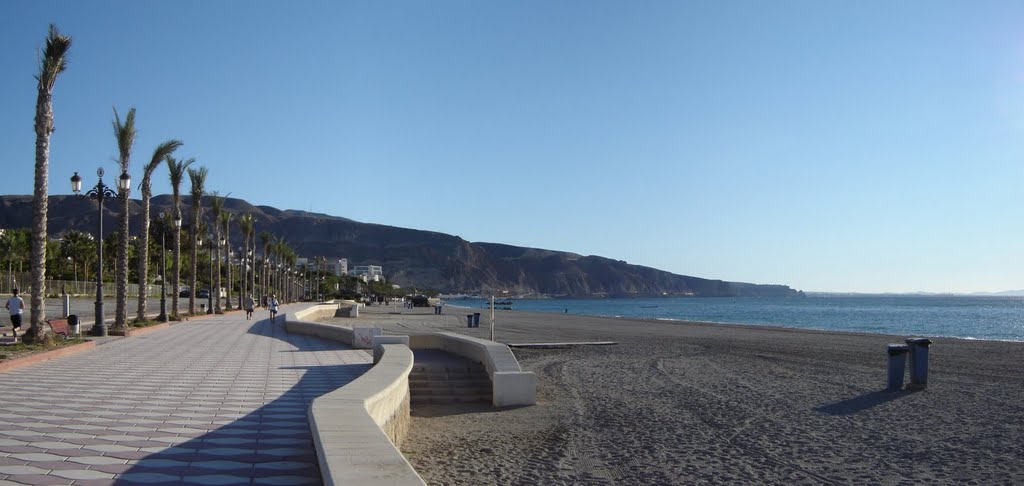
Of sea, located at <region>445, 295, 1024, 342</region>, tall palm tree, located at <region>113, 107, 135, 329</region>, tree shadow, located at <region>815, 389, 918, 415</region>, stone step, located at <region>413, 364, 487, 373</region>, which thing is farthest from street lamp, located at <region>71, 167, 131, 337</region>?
sea, located at <region>445, 295, 1024, 342</region>

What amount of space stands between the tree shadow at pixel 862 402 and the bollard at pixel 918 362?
321mm

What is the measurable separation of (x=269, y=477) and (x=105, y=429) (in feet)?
9.30

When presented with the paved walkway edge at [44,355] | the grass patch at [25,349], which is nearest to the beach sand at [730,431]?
the paved walkway edge at [44,355]

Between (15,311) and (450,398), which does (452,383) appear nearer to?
(450,398)

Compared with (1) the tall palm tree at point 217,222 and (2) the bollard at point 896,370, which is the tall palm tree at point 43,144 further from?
(1) the tall palm tree at point 217,222

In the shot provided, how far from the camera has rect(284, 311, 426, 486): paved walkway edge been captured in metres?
4.28

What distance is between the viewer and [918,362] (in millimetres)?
15773

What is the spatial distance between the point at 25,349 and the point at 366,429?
12837mm

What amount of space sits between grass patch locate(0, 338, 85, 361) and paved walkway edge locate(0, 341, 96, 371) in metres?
0.14

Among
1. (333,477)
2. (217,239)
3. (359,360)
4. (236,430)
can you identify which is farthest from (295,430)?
(217,239)

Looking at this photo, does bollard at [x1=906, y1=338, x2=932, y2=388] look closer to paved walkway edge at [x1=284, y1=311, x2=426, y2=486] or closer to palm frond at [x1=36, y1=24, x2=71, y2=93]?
paved walkway edge at [x1=284, y1=311, x2=426, y2=486]

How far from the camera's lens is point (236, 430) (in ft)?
25.8

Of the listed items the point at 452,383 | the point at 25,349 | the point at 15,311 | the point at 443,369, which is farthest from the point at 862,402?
the point at 15,311

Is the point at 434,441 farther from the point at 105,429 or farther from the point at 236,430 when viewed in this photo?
the point at 105,429
